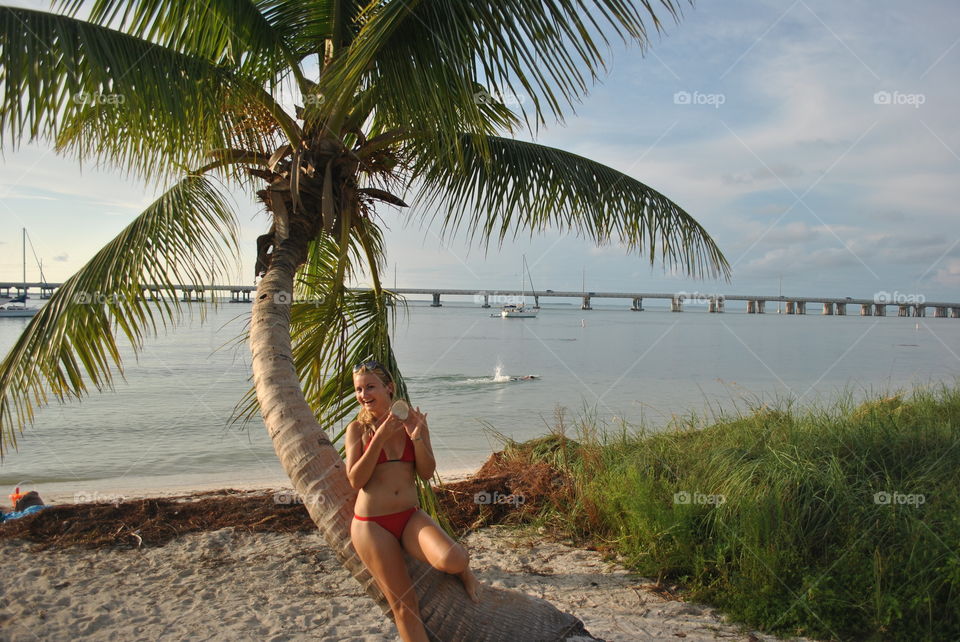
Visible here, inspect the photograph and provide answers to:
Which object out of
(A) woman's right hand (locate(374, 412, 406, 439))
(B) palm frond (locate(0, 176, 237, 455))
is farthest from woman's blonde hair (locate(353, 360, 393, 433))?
(B) palm frond (locate(0, 176, 237, 455))

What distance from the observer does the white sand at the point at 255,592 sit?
177 inches

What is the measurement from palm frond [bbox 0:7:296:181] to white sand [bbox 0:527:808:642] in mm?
3439

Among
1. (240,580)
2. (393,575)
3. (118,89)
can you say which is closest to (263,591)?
(240,580)

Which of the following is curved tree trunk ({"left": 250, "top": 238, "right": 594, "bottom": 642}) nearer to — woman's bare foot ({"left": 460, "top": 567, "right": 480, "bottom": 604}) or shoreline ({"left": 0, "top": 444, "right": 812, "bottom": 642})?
woman's bare foot ({"left": 460, "top": 567, "right": 480, "bottom": 604})

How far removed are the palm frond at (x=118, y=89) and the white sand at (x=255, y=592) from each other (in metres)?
3.44

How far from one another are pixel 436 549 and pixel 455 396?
18658mm

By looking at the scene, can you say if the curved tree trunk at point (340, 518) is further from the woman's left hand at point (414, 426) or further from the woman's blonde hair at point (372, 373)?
the woman's left hand at point (414, 426)

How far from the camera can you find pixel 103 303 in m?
4.38

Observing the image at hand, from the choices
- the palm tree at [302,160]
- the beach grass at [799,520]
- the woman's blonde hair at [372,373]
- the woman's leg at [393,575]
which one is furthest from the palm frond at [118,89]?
the beach grass at [799,520]

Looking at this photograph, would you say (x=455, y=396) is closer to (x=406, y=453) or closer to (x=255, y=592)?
(x=255, y=592)

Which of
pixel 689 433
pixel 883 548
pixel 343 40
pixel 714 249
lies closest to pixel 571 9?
pixel 343 40

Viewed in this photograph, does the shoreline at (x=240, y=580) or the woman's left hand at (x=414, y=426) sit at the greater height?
the woman's left hand at (x=414, y=426)

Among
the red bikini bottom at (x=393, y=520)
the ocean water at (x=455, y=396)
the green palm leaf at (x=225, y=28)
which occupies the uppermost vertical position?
the green palm leaf at (x=225, y=28)

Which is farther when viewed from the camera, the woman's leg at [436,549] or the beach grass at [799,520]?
the beach grass at [799,520]
